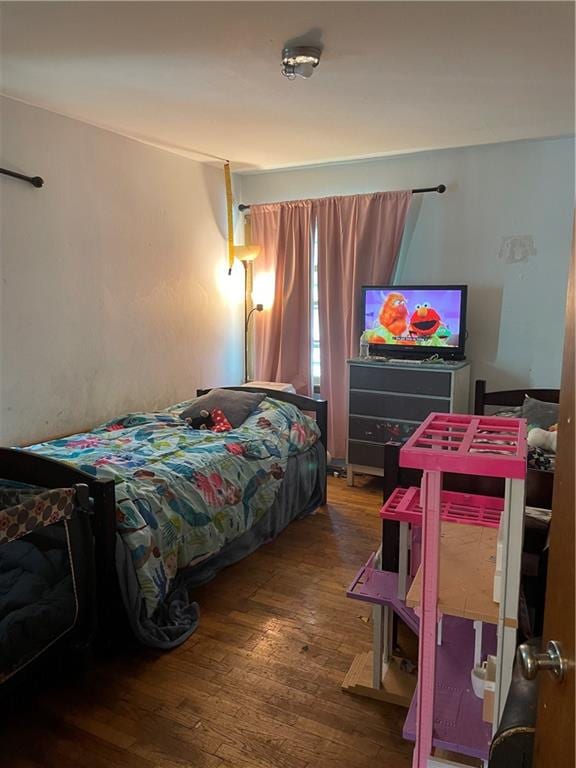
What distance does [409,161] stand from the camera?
4250 millimetres

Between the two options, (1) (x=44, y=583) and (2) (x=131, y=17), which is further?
(1) (x=44, y=583)

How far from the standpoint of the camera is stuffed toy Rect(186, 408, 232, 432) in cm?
359

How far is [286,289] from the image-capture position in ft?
15.5

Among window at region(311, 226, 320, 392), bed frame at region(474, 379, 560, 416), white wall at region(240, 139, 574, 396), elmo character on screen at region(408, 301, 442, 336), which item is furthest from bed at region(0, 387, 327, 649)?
white wall at region(240, 139, 574, 396)

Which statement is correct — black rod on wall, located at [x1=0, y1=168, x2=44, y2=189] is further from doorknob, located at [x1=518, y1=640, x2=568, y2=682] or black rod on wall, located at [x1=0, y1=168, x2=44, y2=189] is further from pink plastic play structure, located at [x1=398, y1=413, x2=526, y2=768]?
doorknob, located at [x1=518, y1=640, x2=568, y2=682]

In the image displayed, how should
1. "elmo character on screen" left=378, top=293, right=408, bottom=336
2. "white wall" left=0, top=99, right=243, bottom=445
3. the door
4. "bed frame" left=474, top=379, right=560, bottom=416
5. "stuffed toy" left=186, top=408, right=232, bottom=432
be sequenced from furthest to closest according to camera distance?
"elmo character on screen" left=378, top=293, right=408, bottom=336, "bed frame" left=474, top=379, right=560, bottom=416, "stuffed toy" left=186, top=408, right=232, bottom=432, "white wall" left=0, top=99, right=243, bottom=445, the door

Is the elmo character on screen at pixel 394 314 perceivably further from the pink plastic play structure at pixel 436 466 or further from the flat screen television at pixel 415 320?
the pink plastic play structure at pixel 436 466

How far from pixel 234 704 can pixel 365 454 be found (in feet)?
7.84

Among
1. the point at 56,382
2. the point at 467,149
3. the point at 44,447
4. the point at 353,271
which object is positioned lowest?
the point at 44,447

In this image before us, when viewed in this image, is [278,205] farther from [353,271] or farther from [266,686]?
[266,686]

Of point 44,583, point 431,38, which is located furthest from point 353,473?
point 431,38

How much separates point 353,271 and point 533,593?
2819 mm

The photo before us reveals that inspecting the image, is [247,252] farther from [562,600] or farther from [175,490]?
[562,600]

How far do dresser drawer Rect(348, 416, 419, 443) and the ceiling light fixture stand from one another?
2.37 metres
